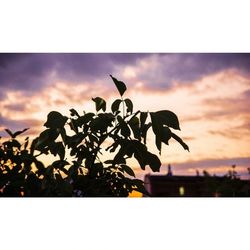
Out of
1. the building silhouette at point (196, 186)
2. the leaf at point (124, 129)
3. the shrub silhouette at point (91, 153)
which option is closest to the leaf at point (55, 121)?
the shrub silhouette at point (91, 153)

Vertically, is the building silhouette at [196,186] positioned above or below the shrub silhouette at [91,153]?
below

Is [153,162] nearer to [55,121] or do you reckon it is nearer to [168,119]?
[168,119]

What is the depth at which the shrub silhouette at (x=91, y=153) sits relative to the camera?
86 centimetres

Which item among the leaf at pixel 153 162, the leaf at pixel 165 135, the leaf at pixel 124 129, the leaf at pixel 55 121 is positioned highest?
the leaf at pixel 55 121

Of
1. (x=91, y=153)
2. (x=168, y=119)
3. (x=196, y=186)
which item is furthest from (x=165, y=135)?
(x=196, y=186)

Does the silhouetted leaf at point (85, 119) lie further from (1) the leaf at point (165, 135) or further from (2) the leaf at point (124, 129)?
(1) the leaf at point (165, 135)

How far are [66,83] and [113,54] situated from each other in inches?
12.1

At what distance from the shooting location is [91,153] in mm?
938

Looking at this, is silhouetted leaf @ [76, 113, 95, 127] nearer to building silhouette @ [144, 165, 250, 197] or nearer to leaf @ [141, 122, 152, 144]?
leaf @ [141, 122, 152, 144]

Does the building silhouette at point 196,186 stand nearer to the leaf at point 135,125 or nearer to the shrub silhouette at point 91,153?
the shrub silhouette at point 91,153

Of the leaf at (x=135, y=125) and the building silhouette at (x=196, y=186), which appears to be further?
the building silhouette at (x=196, y=186)
